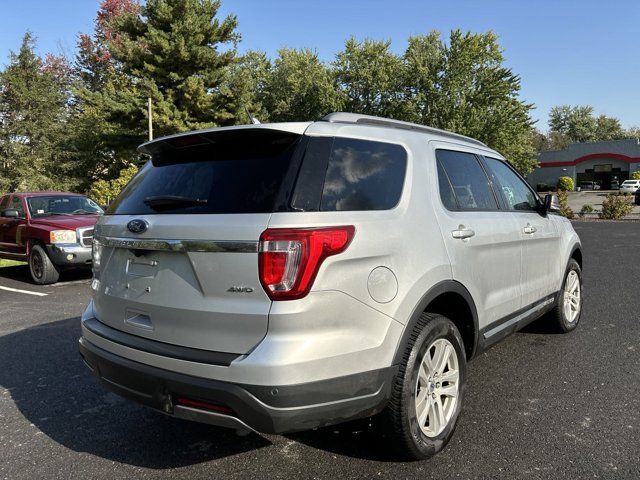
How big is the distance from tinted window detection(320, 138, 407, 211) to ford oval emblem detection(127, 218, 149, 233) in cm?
96

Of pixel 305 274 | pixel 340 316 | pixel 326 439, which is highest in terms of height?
pixel 305 274

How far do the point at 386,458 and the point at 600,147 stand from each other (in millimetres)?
65896

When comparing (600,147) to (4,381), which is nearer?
(4,381)

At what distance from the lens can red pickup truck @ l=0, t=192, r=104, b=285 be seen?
8523 mm

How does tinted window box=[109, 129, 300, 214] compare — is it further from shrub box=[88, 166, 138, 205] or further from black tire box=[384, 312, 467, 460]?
shrub box=[88, 166, 138, 205]

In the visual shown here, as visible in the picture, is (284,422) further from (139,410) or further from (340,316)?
(139,410)

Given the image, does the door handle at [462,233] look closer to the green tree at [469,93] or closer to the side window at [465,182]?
the side window at [465,182]

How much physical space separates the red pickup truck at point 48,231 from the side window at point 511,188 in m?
6.90

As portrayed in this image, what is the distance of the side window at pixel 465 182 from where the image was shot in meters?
3.21

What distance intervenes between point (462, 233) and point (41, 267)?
8.11 meters

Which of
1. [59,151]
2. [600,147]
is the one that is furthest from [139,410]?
[600,147]

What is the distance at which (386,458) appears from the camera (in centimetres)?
277

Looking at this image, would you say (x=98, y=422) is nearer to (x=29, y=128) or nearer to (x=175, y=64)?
(x=175, y=64)

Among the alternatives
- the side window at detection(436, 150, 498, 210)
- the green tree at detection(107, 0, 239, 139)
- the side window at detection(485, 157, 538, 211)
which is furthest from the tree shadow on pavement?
the green tree at detection(107, 0, 239, 139)
